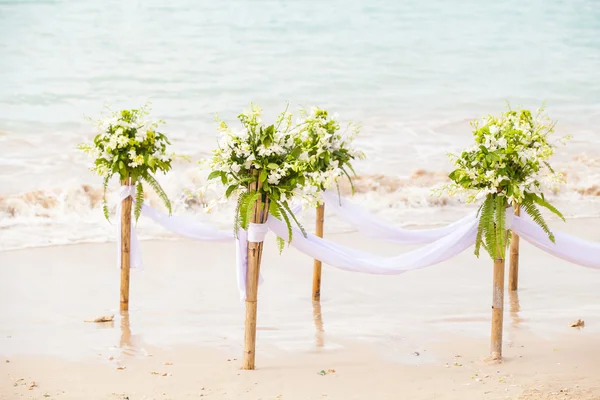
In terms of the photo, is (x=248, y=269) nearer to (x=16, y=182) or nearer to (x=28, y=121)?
(x=16, y=182)

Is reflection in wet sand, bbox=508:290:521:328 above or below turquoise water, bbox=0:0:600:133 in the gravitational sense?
below

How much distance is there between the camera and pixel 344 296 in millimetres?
8391

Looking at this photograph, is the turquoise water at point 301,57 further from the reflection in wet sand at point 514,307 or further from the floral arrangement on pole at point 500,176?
the floral arrangement on pole at point 500,176

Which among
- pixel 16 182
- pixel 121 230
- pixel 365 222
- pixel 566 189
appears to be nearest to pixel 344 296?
pixel 365 222

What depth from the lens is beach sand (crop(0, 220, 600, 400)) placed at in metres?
5.71

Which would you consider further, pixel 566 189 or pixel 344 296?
pixel 566 189

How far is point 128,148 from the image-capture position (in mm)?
7395

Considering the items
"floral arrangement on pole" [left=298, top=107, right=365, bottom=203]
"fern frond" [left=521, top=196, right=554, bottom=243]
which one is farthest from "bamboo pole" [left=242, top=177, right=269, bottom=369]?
"fern frond" [left=521, top=196, right=554, bottom=243]

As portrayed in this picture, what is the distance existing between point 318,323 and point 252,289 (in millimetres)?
1372

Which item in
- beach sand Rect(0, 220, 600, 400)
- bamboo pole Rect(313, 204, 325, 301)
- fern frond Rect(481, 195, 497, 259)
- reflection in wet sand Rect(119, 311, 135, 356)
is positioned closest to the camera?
beach sand Rect(0, 220, 600, 400)

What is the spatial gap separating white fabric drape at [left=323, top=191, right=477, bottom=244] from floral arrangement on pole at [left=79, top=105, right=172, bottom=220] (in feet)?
4.98

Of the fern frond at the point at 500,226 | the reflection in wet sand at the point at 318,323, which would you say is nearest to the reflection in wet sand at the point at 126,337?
the reflection in wet sand at the point at 318,323

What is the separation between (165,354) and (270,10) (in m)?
13.0

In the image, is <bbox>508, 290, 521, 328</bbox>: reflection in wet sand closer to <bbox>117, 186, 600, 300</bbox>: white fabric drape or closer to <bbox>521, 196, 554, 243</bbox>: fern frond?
<bbox>117, 186, 600, 300</bbox>: white fabric drape
